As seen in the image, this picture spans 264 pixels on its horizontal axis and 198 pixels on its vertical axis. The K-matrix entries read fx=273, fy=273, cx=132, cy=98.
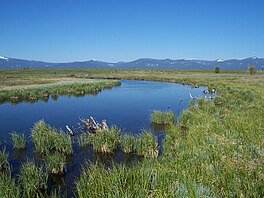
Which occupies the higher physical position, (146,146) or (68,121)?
(146,146)

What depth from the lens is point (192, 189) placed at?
6.02 metres

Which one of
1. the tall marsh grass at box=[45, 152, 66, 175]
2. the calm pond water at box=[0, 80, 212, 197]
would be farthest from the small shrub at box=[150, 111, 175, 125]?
the tall marsh grass at box=[45, 152, 66, 175]

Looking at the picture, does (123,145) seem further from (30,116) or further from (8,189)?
(30,116)

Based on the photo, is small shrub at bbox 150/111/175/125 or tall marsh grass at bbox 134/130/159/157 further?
small shrub at bbox 150/111/175/125

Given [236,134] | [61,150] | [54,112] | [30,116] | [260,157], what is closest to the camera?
[260,157]

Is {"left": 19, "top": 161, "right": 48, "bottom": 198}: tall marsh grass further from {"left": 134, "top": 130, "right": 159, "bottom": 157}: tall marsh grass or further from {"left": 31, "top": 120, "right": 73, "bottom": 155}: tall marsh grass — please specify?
{"left": 134, "top": 130, "right": 159, "bottom": 157}: tall marsh grass

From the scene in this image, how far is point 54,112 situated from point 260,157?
25.7 m

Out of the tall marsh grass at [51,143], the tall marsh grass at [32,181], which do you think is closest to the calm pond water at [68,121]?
the tall marsh grass at [51,143]

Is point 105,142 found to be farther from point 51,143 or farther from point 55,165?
point 55,165

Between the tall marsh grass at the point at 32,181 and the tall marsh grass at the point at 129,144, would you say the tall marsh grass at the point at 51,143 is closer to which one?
the tall marsh grass at the point at 129,144

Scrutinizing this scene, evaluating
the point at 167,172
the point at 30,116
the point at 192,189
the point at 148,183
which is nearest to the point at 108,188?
the point at 148,183

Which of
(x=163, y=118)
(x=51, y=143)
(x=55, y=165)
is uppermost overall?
(x=163, y=118)

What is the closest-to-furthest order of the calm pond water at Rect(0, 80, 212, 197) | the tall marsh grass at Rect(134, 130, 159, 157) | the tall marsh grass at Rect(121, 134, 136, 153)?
the calm pond water at Rect(0, 80, 212, 197), the tall marsh grass at Rect(134, 130, 159, 157), the tall marsh grass at Rect(121, 134, 136, 153)

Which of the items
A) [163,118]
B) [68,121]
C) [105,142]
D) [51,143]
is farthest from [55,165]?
[68,121]
